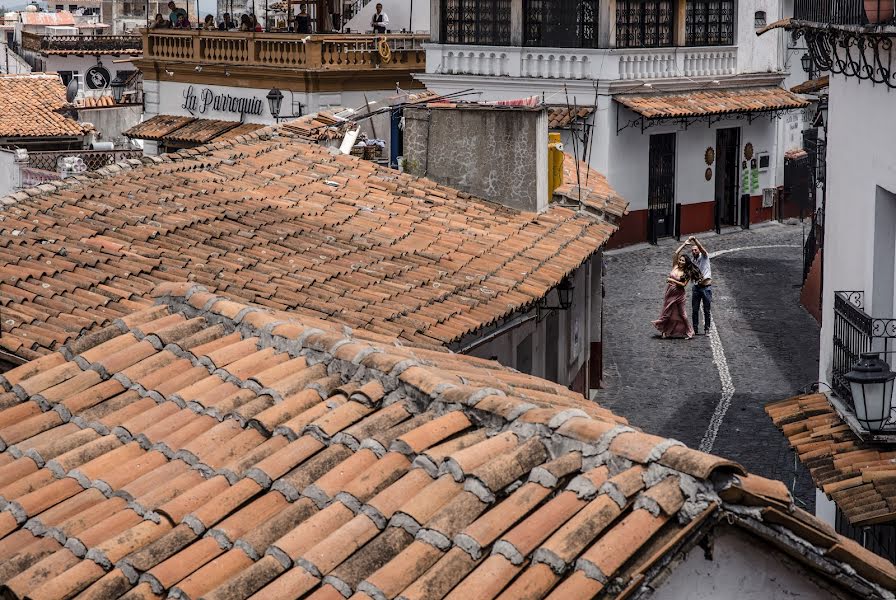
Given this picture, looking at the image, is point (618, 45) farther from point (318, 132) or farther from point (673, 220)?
point (318, 132)

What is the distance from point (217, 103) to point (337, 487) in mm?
31879

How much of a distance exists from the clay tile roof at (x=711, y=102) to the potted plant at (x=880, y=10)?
19690 millimetres

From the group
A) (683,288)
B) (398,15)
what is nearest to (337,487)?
(683,288)

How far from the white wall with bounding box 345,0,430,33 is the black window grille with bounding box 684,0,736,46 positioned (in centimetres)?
910

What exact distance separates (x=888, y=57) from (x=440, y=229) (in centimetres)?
503

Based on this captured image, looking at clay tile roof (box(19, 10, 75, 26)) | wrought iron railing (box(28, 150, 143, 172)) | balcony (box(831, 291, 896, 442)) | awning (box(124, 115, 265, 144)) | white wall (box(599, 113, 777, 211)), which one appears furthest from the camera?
clay tile roof (box(19, 10, 75, 26))

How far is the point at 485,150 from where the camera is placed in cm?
1791

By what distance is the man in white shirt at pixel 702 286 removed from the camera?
79.7 feet

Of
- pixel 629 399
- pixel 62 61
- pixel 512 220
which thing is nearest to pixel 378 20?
pixel 629 399

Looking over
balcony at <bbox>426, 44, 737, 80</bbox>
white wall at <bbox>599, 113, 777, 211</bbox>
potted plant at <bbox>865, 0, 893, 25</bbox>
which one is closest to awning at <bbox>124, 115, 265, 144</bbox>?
balcony at <bbox>426, 44, 737, 80</bbox>

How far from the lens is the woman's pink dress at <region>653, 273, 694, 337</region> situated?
2431cm

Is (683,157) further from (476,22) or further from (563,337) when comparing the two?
(563,337)

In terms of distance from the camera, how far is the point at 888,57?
12.3 m

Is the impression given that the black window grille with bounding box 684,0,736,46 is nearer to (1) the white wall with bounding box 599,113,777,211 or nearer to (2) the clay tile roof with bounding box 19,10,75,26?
(1) the white wall with bounding box 599,113,777,211
